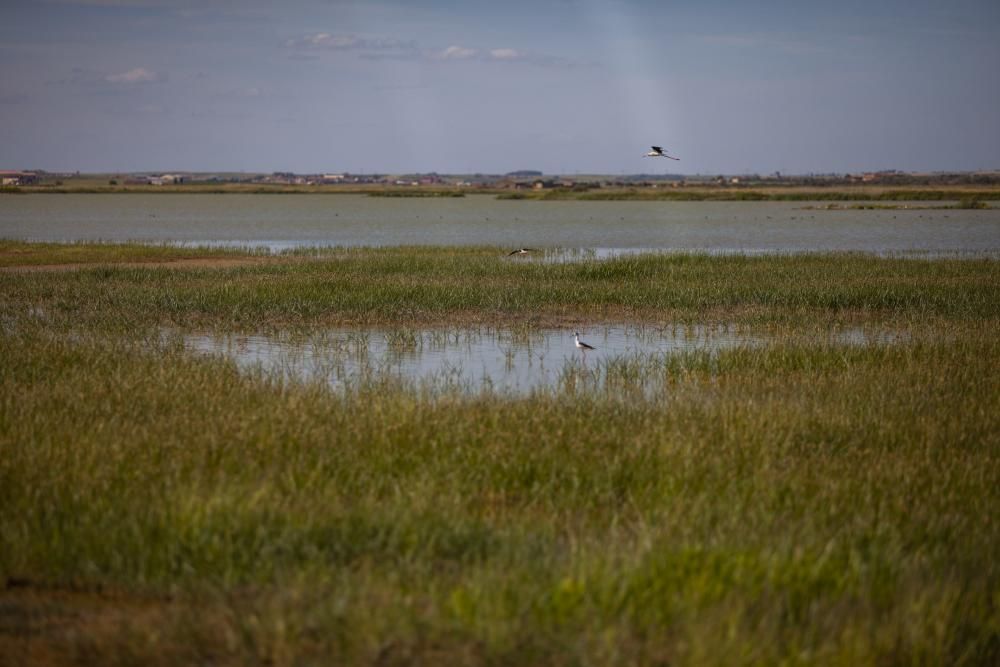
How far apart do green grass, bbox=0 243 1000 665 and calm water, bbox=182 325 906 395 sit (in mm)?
782

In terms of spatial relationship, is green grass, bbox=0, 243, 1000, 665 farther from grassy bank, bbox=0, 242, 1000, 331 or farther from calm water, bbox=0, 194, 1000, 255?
calm water, bbox=0, 194, 1000, 255

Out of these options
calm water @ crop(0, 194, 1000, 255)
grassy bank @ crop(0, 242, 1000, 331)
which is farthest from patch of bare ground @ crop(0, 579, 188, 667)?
calm water @ crop(0, 194, 1000, 255)

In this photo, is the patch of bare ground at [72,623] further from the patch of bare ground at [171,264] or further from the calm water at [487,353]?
the patch of bare ground at [171,264]

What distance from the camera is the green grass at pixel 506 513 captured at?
234 inches

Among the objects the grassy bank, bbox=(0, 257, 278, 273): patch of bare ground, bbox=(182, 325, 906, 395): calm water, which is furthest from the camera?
bbox=(0, 257, 278, 273): patch of bare ground

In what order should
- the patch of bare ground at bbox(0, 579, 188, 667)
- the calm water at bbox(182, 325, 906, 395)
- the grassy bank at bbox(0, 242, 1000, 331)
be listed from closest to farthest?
the patch of bare ground at bbox(0, 579, 188, 667), the calm water at bbox(182, 325, 906, 395), the grassy bank at bbox(0, 242, 1000, 331)

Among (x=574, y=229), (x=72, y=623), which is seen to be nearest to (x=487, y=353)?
(x=72, y=623)

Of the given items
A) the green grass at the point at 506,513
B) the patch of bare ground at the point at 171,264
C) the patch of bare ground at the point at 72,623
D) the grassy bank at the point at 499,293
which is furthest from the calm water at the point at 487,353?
the patch of bare ground at the point at 171,264

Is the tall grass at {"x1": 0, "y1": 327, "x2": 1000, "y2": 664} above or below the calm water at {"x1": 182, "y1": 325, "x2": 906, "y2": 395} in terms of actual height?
above

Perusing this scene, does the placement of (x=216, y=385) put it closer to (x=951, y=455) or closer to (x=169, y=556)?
(x=169, y=556)

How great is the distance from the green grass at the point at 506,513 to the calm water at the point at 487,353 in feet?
2.57

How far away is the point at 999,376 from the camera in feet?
44.1

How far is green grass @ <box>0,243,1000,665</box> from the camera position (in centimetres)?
594

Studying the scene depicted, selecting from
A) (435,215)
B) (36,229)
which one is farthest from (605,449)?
(435,215)
